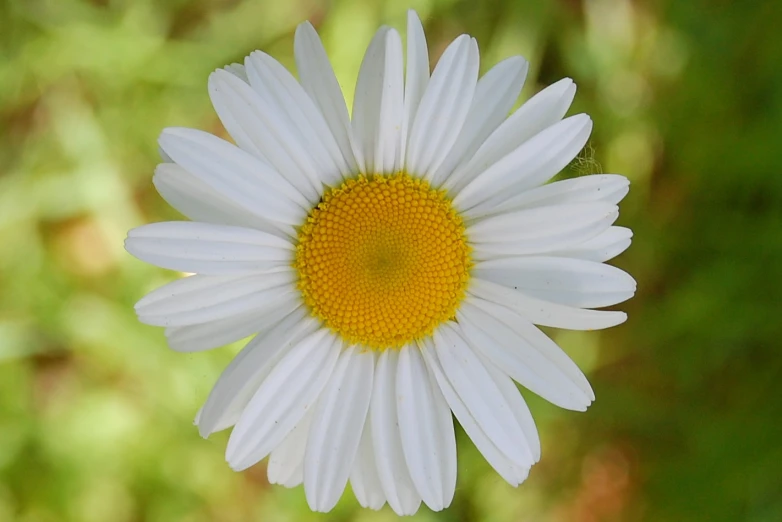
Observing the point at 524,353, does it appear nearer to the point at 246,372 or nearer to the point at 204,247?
the point at 246,372

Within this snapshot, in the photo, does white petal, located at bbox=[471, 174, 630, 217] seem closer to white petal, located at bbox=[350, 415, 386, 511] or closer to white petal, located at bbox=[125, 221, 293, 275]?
white petal, located at bbox=[125, 221, 293, 275]

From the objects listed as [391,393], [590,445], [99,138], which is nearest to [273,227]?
[391,393]

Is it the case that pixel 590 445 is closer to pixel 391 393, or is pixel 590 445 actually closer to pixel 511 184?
pixel 391 393

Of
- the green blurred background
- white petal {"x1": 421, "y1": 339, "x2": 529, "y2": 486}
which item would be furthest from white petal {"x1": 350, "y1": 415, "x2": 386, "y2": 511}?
the green blurred background

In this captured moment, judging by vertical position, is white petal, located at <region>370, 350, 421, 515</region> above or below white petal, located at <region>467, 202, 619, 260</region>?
below

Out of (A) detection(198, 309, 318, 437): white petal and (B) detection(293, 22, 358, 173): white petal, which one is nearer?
(B) detection(293, 22, 358, 173): white petal

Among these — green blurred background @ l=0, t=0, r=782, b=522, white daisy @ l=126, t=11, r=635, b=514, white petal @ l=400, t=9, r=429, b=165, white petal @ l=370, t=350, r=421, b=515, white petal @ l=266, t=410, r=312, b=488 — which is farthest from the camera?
green blurred background @ l=0, t=0, r=782, b=522
